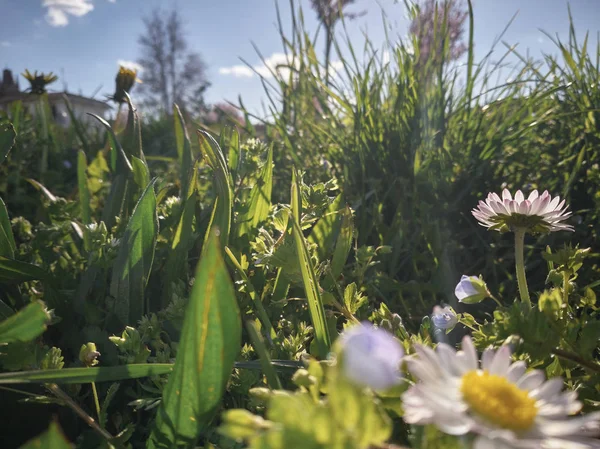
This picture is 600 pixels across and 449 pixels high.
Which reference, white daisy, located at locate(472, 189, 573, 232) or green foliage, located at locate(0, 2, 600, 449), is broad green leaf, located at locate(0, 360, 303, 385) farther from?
white daisy, located at locate(472, 189, 573, 232)

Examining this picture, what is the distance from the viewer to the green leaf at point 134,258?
0.81 m

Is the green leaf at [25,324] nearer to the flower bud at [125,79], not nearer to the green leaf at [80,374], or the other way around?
the green leaf at [80,374]

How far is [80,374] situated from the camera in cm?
57

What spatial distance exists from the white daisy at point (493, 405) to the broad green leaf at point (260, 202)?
639 mm

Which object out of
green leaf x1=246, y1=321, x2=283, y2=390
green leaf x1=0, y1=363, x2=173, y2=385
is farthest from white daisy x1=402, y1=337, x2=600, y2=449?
green leaf x1=0, y1=363, x2=173, y2=385

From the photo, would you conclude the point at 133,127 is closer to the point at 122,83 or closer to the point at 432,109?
the point at 122,83

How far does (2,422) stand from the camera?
0.71 meters

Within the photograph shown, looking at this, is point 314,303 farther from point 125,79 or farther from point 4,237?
point 125,79

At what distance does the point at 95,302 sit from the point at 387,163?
91 cm

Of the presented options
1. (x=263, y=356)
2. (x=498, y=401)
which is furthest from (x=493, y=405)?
(x=263, y=356)

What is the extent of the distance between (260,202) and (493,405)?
2.34 ft

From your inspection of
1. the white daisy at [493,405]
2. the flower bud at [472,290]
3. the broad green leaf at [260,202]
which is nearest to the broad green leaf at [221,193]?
the broad green leaf at [260,202]

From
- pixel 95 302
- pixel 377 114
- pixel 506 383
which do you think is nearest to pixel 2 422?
pixel 95 302

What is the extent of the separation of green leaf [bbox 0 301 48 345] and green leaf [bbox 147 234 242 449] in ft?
0.45
